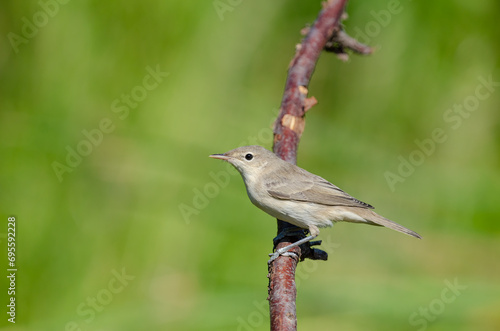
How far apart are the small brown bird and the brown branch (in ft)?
0.34

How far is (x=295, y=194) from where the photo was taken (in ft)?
8.93

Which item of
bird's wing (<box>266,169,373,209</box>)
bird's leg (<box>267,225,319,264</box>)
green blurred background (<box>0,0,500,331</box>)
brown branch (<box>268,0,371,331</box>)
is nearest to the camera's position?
brown branch (<box>268,0,371,331</box>)

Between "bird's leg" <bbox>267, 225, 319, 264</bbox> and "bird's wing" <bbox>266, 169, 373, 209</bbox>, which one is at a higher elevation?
"bird's wing" <bbox>266, 169, 373, 209</bbox>

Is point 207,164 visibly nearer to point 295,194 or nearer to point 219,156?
point 219,156

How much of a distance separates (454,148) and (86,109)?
177 centimetres

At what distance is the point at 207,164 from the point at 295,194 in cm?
47

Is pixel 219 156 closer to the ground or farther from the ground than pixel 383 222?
farther from the ground

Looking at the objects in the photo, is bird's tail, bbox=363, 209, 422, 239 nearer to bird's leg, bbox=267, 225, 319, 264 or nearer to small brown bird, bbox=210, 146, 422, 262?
small brown bird, bbox=210, 146, 422, 262

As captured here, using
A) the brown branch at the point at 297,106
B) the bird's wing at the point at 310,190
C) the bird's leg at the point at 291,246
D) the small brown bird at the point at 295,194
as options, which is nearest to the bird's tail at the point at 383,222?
the small brown bird at the point at 295,194

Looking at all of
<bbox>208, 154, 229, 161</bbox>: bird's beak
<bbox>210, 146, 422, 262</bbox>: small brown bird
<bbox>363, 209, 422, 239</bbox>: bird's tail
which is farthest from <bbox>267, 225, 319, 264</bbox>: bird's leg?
<bbox>208, 154, 229, 161</bbox>: bird's beak

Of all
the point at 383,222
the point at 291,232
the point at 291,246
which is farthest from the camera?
the point at 291,232

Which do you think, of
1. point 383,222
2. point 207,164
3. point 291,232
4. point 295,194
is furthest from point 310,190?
point 207,164

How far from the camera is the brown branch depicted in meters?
1.82

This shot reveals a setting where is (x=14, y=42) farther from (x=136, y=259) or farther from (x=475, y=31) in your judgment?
(x=475, y=31)
